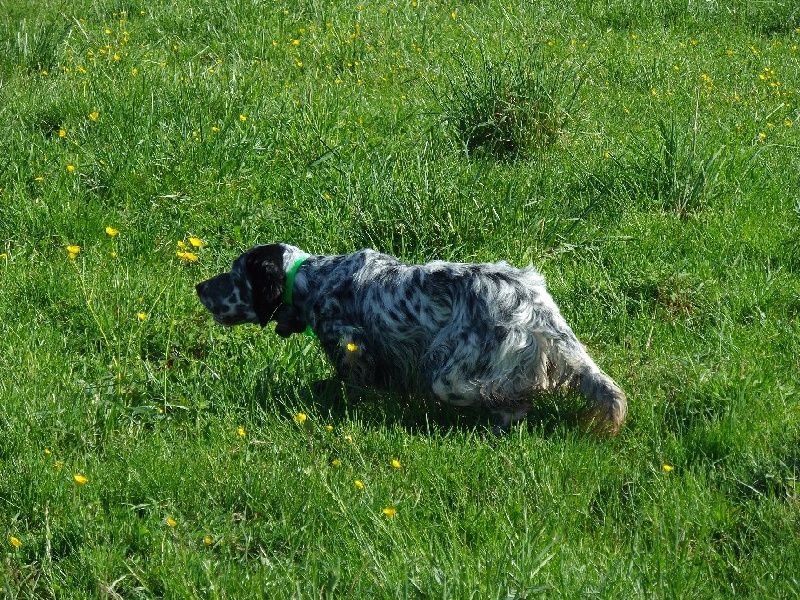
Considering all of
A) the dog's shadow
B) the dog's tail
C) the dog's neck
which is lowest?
the dog's shadow

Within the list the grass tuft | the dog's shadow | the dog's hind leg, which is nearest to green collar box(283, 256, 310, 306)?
the dog's shadow

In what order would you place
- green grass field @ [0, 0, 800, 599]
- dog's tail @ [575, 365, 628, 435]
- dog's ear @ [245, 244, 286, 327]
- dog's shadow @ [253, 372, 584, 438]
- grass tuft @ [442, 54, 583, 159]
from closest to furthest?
green grass field @ [0, 0, 800, 599], dog's tail @ [575, 365, 628, 435], dog's shadow @ [253, 372, 584, 438], dog's ear @ [245, 244, 286, 327], grass tuft @ [442, 54, 583, 159]

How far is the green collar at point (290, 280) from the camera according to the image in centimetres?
567

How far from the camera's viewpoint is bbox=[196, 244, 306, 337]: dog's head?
18.6ft

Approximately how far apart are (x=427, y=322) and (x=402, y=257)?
1.37 metres

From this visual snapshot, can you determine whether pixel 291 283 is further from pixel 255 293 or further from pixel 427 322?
pixel 427 322

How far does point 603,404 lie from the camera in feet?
15.5

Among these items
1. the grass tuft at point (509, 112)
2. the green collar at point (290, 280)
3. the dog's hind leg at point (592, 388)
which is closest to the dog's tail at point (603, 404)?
the dog's hind leg at point (592, 388)

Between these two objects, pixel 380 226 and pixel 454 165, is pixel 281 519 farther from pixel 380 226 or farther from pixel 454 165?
pixel 454 165

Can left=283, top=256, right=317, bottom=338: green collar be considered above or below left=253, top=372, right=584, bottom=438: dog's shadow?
above

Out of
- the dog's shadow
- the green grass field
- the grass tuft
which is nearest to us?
the green grass field

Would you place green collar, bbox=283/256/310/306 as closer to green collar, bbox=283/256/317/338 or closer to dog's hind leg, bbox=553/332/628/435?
green collar, bbox=283/256/317/338

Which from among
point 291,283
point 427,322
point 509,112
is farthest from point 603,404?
point 509,112

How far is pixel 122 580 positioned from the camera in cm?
393
